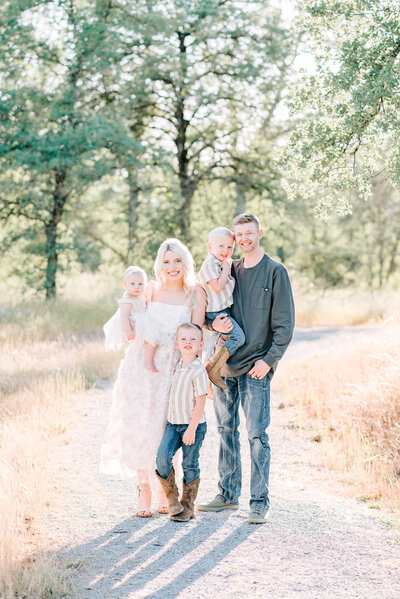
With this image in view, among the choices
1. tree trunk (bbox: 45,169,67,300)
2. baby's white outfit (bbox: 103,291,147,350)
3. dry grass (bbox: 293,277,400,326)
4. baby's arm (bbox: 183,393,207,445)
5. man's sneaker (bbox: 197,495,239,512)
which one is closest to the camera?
baby's arm (bbox: 183,393,207,445)

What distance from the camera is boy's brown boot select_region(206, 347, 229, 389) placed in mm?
4574

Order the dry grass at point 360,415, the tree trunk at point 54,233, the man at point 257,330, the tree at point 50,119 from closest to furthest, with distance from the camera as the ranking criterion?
the man at point 257,330, the dry grass at point 360,415, the tree at point 50,119, the tree trunk at point 54,233

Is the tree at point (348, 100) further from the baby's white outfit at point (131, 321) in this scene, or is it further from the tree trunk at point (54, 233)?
the tree trunk at point (54, 233)

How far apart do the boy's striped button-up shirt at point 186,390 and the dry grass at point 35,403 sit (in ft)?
3.86

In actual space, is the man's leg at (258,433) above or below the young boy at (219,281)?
below

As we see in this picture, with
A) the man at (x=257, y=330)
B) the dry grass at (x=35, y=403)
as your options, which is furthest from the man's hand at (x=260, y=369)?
the dry grass at (x=35, y=403)

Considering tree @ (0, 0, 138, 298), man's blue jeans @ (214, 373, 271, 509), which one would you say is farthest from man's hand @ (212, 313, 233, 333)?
tree @ (0, 0, 138, 298)

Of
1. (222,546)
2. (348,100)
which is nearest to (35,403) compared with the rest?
(222,546)

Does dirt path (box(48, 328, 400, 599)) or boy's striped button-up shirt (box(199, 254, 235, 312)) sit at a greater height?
boy's striped button-up shirt (box(199, 254, 235, 312))

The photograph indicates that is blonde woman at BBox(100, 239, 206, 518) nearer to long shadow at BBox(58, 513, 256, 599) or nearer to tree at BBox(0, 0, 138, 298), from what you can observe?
long shadow at BBox(58, 513, 256, 599)

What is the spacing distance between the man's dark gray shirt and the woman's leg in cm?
94

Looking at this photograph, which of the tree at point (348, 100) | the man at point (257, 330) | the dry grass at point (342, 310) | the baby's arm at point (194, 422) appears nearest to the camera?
the baby's arm at point (194, 422)

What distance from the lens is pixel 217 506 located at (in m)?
4.87

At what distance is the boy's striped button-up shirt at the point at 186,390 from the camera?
14.9 ft
